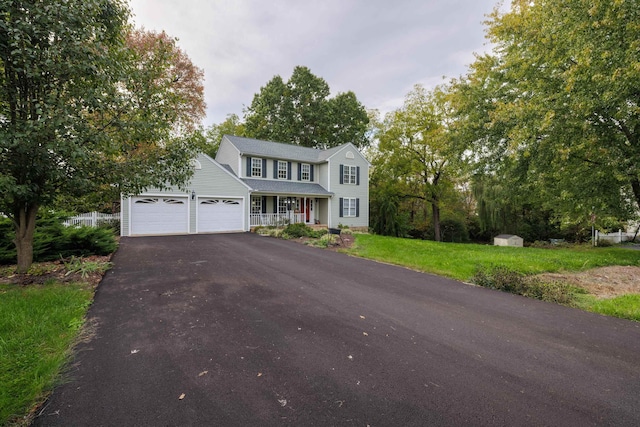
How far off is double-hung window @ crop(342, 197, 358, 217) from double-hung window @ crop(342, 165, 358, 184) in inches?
52.5

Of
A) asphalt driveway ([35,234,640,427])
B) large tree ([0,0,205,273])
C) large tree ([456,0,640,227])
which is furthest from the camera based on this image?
large tree ([456,0,640,227])

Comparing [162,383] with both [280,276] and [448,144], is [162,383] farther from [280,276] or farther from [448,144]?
[448,144]

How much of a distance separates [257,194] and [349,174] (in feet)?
24.6

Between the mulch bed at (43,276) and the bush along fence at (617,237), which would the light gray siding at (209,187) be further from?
the bush along fence at (617,237)

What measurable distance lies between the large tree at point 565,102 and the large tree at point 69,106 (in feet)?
32.7

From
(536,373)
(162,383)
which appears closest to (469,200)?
(536,373)

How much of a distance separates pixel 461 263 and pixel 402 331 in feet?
17.6

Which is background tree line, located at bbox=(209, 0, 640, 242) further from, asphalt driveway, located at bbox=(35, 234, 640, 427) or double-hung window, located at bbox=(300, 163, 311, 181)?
double-hung window, located at bbox=(300, 163, 311, 181)

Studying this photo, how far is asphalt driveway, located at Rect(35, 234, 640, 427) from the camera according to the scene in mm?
2193

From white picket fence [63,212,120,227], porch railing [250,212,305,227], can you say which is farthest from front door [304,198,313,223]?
Result: white picket fence [63,212,120,227]

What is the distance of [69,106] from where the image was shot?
5.09 m

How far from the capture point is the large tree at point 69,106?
4.62 meters

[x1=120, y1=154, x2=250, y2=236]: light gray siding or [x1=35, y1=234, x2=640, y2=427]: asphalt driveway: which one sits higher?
[x1=120, y1=154, x2=250, y2=236]: light gray siding

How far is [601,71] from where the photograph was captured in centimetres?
671
